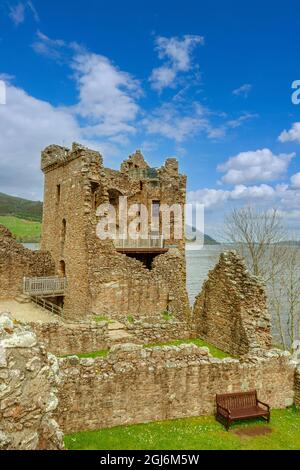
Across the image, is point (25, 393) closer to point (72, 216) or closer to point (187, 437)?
point (187, 437)

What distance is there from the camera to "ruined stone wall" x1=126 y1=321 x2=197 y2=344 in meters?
16.3

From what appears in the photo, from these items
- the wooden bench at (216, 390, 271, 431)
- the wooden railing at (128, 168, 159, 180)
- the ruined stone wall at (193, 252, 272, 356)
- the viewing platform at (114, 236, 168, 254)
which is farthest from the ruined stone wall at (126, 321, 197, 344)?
the wooden railing at (128, 168, 159, 180)

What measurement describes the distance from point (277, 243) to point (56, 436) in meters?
29.4

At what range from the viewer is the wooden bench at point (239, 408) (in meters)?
10.3

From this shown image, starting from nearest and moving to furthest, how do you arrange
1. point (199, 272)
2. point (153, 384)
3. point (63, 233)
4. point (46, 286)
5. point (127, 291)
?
point (153, 384) < point (127, 291) < point (46, 286) < point (63, 233) < point (199, 272)

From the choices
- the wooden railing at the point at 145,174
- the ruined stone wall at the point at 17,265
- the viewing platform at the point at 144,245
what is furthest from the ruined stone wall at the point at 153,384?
the wooden railing at the point at 145,174

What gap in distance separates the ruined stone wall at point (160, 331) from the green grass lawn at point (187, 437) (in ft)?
20.0

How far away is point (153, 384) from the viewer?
1013 cm

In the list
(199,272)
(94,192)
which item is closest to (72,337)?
(94,192)

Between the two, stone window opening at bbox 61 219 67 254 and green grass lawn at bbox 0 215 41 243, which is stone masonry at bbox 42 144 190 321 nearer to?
stone window opening at bbox 61 219 67 254

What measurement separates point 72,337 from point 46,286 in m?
10.7

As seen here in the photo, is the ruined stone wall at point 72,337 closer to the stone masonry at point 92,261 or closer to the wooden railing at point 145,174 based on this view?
the stone masonry at point 92,261
